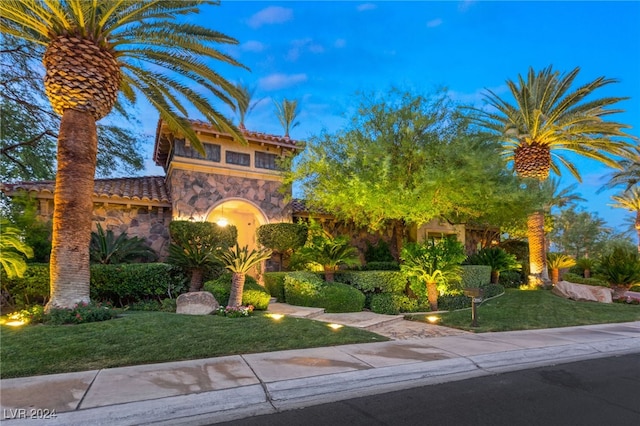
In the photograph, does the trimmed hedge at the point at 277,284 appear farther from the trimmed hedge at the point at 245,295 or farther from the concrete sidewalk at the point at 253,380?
the concrete sidewalk at the point at 253,380

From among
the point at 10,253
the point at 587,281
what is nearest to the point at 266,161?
the point at 10,253

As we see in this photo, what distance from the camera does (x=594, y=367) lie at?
6.30m

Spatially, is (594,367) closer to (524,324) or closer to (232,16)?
(524,324)

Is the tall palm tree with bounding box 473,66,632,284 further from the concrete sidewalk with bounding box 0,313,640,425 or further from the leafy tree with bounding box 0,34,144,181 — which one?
the leafy tree with bounding box 0,34,144,181

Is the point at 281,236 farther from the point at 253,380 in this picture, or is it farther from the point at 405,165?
the point at 253,380

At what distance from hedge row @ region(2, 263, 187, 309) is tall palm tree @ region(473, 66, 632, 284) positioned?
13.8m

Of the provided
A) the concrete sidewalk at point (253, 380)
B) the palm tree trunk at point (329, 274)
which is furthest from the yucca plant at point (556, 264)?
the palm tree trunk at point (329, 274)

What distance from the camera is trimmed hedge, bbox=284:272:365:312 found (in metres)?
11.6

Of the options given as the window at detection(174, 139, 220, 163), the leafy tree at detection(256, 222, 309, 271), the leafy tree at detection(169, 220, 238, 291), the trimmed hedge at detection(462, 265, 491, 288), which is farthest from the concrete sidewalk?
the window at detection(174, 139, 220, 163)

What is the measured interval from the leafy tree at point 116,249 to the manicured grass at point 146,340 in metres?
4.27

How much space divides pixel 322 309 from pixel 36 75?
1363 centimetres

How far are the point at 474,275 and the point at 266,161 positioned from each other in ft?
32.7

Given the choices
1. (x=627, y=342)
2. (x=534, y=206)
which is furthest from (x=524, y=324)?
(x=534, y=206)

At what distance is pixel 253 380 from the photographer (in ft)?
16.0
